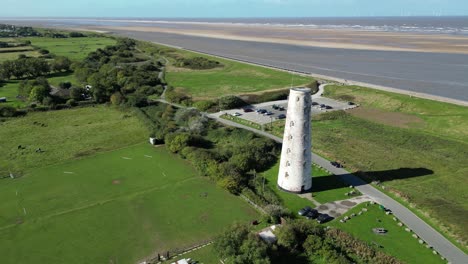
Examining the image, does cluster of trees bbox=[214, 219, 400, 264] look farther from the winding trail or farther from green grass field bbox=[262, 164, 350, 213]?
green grass field bbox=[262, 164, 350, 213]

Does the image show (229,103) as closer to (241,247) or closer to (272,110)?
(272,110)

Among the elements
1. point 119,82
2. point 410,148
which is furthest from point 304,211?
point 119,82

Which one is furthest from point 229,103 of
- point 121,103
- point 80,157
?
point 80,157

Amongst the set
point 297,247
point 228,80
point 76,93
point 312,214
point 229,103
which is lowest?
point 297,247

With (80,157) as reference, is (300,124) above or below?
above

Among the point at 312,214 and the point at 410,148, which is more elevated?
the point at 410,148

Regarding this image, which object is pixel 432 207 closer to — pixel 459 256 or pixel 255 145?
pixel 459 256

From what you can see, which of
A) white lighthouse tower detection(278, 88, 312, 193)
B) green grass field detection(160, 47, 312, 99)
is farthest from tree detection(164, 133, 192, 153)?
green grass field detection(160, 47, 312, 99)
